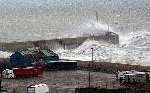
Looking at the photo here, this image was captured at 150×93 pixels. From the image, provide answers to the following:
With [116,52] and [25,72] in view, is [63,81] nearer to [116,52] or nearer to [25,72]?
[25,72]

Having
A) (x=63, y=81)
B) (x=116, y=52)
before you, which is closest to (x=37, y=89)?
(x=63, y=81)

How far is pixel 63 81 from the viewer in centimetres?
3033

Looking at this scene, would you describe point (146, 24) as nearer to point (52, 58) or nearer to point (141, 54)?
point (141, 54)

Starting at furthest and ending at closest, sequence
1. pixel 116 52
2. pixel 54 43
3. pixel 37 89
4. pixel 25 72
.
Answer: pixel 54 43, pixel 116 52, pixel 25 72, pixel 37 89

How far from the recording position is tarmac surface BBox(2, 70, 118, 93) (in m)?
27.5

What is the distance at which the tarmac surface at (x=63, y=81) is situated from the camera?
27484 millimetres

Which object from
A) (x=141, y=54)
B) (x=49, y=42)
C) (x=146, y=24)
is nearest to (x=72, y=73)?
(x=141, y=54)

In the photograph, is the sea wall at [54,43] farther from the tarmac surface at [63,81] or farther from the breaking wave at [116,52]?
the tarmac surface at [63,81]

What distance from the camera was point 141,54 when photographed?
180 feet

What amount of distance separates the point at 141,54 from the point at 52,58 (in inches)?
710

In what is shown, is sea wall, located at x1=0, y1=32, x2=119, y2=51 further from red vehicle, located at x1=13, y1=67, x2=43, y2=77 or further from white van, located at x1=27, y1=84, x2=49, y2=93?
white van, located at x1=27, y1=84, x2=49, y2=93

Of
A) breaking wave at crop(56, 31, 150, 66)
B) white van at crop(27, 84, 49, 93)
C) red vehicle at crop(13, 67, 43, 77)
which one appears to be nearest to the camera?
white van at crop(27, 84, 49, 93)

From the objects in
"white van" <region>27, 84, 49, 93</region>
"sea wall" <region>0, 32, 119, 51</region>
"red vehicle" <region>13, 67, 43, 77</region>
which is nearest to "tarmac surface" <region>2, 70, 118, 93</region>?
"red vehicle" <region>13, 67, 43, 77</region>

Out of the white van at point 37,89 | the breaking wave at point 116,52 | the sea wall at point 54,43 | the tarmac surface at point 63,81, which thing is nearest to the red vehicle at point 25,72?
the tarmac surface at point 63,81
